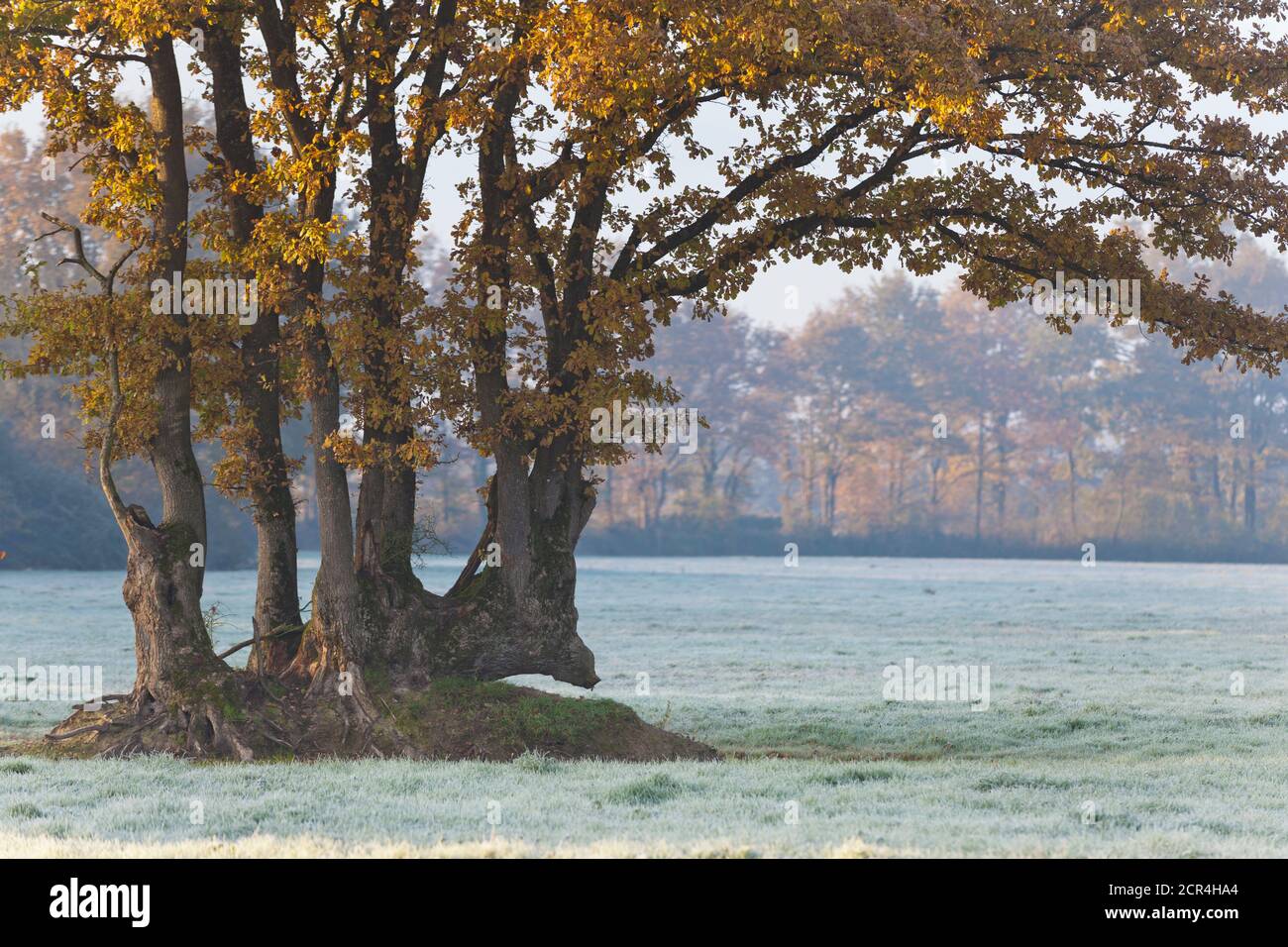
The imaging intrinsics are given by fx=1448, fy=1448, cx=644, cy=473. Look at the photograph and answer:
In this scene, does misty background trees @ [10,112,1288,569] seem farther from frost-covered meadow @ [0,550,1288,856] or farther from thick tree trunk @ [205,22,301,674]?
thick tree trunk @ [205,22,301,674]

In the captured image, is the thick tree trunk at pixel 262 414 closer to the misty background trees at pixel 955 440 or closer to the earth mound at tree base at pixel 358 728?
the earth mound at tree base at pixel 358 728

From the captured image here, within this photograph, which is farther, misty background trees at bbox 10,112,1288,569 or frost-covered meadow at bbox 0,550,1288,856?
misty background trees at bbox 10,112,1288,569

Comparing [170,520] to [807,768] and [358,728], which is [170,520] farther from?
[807,768]

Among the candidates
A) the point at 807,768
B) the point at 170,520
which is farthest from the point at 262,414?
the point at 807,768

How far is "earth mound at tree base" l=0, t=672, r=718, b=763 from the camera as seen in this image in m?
14.8

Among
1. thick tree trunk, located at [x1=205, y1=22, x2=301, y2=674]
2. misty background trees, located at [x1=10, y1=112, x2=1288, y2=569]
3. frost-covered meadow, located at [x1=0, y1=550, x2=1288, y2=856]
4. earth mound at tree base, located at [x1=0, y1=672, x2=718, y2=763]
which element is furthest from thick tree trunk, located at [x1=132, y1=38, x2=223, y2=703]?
misty background trees, located at [x1=10, y1=112, x2=1288, y2=569]

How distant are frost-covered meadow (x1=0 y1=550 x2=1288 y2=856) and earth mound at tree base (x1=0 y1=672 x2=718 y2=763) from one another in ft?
2.32

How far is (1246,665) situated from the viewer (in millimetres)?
28000

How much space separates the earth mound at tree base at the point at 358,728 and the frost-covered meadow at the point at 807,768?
0.71 m

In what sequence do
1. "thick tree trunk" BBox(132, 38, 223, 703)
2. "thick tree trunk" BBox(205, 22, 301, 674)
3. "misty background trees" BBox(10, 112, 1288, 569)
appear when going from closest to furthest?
"thick tree trunk" BBox(132, 38, 223, 703) → "thick tree trunk" BBox(205, 22, 301, 674) → "misty background trees" BBox(10, 112, 1288, 569)

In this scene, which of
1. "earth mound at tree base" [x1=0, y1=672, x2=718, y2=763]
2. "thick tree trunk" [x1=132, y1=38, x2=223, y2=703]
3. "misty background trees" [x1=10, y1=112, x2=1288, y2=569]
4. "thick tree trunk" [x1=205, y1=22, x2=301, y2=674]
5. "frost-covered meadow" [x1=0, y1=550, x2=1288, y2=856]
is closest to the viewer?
"frost-covered meadow" [x1=0, y1=550, x2=1288, y2=856]

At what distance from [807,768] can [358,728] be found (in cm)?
466
